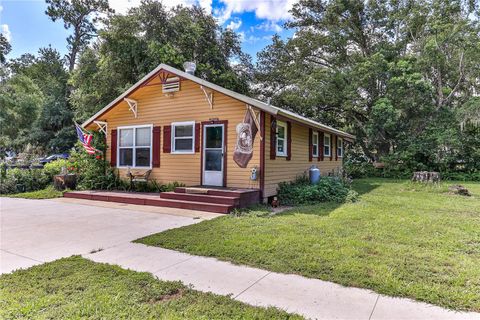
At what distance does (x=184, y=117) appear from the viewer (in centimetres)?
958

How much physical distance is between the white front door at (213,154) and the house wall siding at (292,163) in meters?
1.41

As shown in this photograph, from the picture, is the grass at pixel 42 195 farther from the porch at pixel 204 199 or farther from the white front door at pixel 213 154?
the white front door at pixel 213 154

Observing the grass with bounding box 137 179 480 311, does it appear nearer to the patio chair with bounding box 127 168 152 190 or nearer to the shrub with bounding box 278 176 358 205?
the shrub with bounding box 278 176 358 205

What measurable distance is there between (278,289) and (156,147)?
813 centimetres

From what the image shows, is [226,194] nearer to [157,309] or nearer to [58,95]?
[157,309]

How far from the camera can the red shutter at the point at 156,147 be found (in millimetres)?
10188

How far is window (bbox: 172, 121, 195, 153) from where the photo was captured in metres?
9.47

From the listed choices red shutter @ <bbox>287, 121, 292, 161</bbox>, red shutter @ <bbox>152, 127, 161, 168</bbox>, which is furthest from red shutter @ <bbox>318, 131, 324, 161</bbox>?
red shutter @ <bbox>152, 127, 161, 168</bbox>

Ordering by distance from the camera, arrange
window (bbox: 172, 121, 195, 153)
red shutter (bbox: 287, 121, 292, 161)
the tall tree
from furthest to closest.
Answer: the tall tree → red shutter (bbox: 287, 121, 292, 161) → window (bbox: 172, 121, 195, 153)

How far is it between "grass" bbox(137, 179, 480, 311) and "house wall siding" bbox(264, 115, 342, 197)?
6.01 ft

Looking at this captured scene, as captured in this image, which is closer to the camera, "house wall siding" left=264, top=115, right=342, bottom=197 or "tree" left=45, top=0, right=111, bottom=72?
"house wall siding" left=264, top=115, right=342, bottom=197

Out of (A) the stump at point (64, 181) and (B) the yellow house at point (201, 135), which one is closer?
(B) the yellow house at point (201, 135)


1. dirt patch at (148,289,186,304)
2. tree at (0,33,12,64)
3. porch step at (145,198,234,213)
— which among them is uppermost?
tree at (0,33,12,64)

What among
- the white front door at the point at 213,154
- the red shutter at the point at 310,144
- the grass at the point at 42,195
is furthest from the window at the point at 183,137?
the red shutter at the point at 310,144
